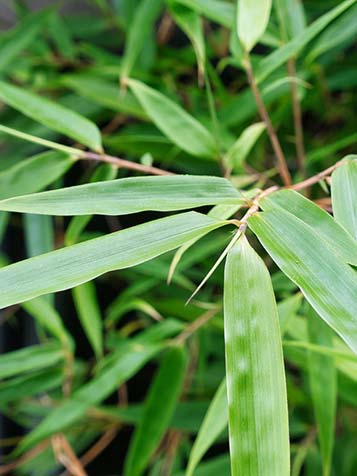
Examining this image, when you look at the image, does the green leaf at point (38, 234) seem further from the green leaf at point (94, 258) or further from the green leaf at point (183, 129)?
the green leaf at point (94, 258)

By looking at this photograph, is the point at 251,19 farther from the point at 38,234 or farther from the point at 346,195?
the point at 38,234

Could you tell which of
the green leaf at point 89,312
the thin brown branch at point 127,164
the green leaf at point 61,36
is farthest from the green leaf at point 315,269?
the green leaf at point 61,36

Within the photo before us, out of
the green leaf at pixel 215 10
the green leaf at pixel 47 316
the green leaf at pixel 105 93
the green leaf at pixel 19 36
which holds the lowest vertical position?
the green leaf at pixel 47 316

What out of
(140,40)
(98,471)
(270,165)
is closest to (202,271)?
(270,165)

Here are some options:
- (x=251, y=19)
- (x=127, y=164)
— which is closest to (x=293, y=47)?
(x=251, y=19)

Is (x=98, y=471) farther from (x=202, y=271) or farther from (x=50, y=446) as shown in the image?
(x=202, y=271)

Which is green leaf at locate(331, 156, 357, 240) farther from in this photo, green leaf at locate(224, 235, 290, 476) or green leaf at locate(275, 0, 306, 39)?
green leaf at locate(275, 0, 306, 39)

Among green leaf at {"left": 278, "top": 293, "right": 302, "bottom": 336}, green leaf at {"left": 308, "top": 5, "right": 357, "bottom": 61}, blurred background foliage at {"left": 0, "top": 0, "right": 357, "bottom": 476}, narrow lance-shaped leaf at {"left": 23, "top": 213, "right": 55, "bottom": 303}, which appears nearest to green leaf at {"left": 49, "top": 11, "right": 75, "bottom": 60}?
blurred background foliage at {"left": 0, "top": 0, "right": 357, "bottom": 476}

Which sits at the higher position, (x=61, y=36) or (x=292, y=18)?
(x=61, y=36)
